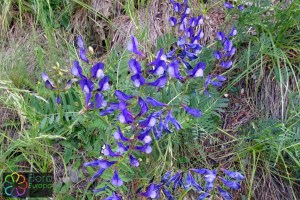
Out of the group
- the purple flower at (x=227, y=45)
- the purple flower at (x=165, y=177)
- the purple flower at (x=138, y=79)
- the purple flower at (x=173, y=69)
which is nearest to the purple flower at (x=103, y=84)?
the purple flower at (x=138, y=79)

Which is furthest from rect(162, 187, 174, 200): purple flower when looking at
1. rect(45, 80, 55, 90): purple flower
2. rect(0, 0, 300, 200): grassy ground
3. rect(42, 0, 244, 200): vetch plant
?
rect(45, 80, 55, 90): purple flower

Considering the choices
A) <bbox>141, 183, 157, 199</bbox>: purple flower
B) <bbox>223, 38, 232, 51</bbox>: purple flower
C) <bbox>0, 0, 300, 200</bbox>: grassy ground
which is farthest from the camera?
<bbox>223, 38, 232, 51</bbox>: purple flower

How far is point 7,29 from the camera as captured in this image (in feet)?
7.89

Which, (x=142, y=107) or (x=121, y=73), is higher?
(x=142, y=107)

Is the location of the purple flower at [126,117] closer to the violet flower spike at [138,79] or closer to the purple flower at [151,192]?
the violet flower spike at [138,79]

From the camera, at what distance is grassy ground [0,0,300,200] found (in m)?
1.84

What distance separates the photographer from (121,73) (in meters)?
1.96

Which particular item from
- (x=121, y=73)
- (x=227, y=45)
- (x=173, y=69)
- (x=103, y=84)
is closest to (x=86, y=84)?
(x=103, y=84)

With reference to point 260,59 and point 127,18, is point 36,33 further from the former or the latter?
point 260,59

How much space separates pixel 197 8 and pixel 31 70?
89 cm

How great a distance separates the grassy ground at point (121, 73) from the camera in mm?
1844

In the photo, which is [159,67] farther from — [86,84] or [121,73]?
[121,73]

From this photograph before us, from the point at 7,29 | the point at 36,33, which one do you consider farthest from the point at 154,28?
the point at 7,29

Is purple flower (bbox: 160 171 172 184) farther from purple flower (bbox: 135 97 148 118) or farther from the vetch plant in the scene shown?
purple flower (bbox: 135 97 148 118)
